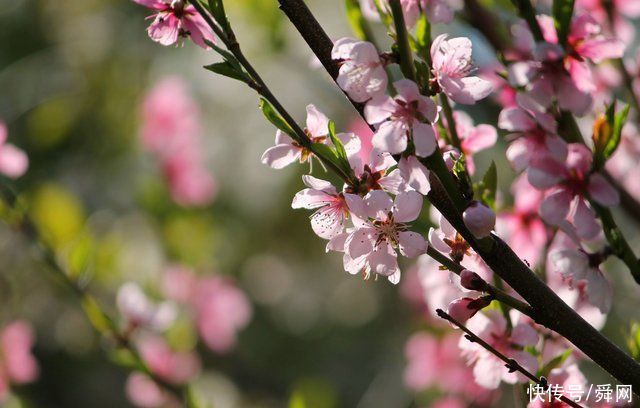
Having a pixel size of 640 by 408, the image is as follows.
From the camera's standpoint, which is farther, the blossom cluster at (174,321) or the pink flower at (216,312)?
the pink flower at (216,312)

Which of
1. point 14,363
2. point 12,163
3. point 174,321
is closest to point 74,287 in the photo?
point 12,163

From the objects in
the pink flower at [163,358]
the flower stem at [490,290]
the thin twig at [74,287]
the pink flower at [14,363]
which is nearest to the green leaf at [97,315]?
the thin twig at [74,287]

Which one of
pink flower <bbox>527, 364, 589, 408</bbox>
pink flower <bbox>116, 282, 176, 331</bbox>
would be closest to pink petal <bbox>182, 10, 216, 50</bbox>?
pink flower <bbox>527, 364, 589, 408</bbox>

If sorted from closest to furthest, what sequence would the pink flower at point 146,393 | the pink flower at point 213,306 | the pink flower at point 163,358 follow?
the pink flower at point 146,393 < the pink flower at point 163,358 < the pink flower at point 213,306

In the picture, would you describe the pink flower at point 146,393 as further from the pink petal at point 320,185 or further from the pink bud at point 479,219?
the pink bud at point 479,219

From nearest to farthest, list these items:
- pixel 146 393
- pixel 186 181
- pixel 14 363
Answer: pixel 146 393
pixel 14 363
pixel 186 181

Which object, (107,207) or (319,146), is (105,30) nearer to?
(107,207)

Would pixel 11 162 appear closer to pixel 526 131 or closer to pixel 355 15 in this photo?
pixel 355 15
